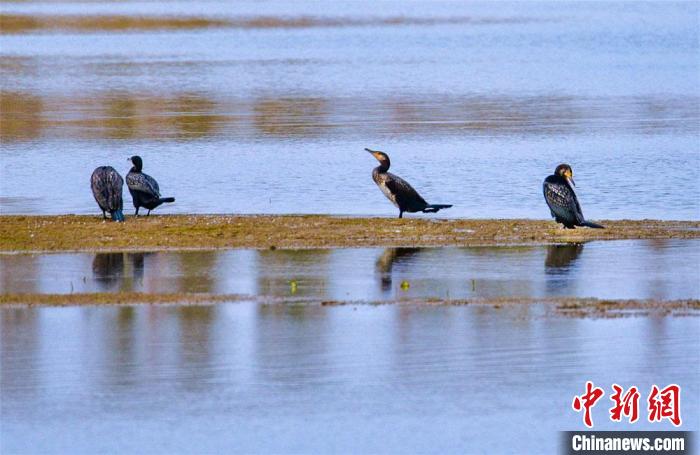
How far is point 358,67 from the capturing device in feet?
187

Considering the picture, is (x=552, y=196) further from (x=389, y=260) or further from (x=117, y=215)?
(x=117, y=215)

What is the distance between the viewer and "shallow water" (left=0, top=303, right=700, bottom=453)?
40.2 feet

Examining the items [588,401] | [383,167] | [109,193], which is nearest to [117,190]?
[109,193]

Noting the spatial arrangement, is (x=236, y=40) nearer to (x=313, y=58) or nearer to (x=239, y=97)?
(x=313, y=58)

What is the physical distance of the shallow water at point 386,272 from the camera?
55.1 ft

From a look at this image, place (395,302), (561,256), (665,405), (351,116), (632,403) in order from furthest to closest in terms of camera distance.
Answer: (351,116) → (561,256) → (395,302) → (632,403) → (665,405)

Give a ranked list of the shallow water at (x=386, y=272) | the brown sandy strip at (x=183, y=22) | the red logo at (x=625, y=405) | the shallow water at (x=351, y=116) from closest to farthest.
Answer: the red logo at (x=625, y=405)
the shallow water at (x=386, y=272)
the shallow water at (x=351, y=116)
the brown sandy strip at (x=183, y=22)

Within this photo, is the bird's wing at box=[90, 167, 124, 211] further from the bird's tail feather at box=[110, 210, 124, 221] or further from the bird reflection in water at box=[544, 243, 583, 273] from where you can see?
the bird reflection in water at box=[544, 243, 583, 273]

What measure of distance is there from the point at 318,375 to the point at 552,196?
25.2 feet

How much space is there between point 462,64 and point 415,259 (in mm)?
40559

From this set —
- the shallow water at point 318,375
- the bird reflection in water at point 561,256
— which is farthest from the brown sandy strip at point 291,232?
the shallow water at point 318,375

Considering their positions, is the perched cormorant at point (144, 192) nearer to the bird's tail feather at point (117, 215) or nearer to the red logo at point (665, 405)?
the bird's tail feather at point (117, 215)

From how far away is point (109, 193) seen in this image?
71.8 ft

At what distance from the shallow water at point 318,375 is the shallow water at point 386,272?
825mm
